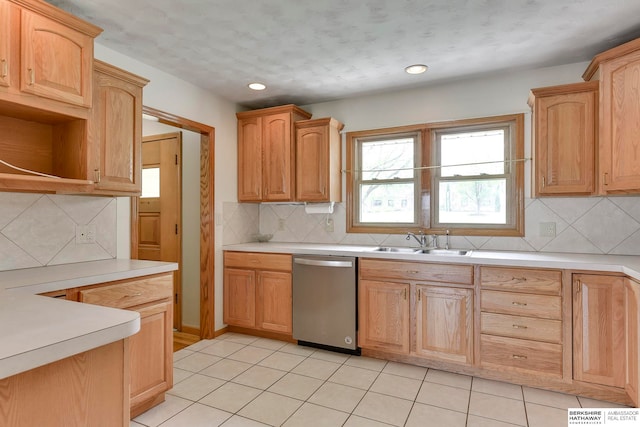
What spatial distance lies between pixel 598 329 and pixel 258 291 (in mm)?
2695

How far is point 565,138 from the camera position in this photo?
8.43ft

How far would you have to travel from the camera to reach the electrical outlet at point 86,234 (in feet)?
7.66

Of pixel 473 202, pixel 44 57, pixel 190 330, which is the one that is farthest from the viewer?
pixel 190 330

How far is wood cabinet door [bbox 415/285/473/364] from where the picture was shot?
260 centimetres

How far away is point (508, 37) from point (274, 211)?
278cm

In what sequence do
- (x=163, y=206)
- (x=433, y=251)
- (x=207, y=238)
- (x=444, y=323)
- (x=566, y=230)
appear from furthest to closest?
1. (x=163, y=206)
2. (x=207, y=238)
3. (x=433, y=251)
4. (x=566, y=230)
5. (x=444, y=323)

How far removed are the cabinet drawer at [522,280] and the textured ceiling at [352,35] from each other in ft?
5.37

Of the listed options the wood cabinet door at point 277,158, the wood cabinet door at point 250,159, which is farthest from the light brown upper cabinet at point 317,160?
the wood cabinet door at point 250,159

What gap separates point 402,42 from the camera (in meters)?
2.47

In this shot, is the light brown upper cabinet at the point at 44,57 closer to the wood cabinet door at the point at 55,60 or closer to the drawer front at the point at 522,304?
the wood cabinet door at the point at 55,60

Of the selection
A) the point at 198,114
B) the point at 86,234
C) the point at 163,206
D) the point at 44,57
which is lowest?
the point at 86,234

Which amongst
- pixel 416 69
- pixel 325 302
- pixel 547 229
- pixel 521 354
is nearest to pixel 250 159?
pixel 325 302

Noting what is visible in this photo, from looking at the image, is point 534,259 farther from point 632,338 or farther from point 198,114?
point 198,114

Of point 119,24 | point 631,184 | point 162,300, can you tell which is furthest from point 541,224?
Result: point 119,24
